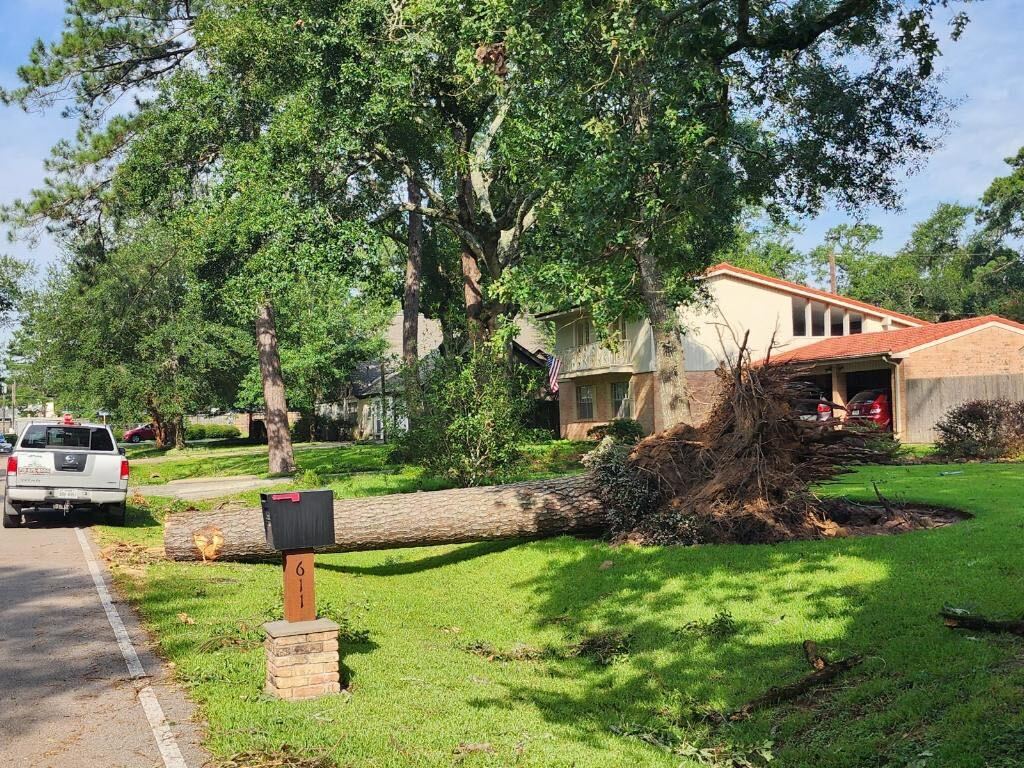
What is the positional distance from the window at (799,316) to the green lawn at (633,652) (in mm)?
23609

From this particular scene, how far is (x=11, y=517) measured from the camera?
16188 mm

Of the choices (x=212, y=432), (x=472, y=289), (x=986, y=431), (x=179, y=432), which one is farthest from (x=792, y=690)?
(x=212, y=432)

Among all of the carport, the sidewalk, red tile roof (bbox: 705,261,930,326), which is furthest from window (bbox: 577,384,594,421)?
the sidewalk

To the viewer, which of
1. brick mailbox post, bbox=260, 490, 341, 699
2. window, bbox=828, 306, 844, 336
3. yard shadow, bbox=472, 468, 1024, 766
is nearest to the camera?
yard shadow, bbox=472, 468, 1024, 766

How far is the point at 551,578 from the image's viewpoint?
10711 millimetres

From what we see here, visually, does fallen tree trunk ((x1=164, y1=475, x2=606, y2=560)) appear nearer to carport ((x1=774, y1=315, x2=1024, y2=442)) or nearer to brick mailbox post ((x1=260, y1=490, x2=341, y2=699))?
brick mailbox post ((x1=260, y1=490, x2=341, y2=699))

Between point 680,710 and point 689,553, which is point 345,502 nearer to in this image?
point 689,553

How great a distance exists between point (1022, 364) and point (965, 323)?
2.18 meters

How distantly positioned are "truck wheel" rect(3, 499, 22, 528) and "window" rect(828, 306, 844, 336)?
2943 cm

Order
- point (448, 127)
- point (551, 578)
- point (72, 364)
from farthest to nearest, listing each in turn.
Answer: point (72, 364) < point (448, 127) < point (551, 578)

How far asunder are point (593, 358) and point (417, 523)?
88.5 feet

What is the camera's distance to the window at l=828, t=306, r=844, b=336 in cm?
3556

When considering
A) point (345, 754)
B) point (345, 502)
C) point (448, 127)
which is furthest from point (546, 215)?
point (345, 754)

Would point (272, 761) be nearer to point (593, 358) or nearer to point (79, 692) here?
point (79, 692)
